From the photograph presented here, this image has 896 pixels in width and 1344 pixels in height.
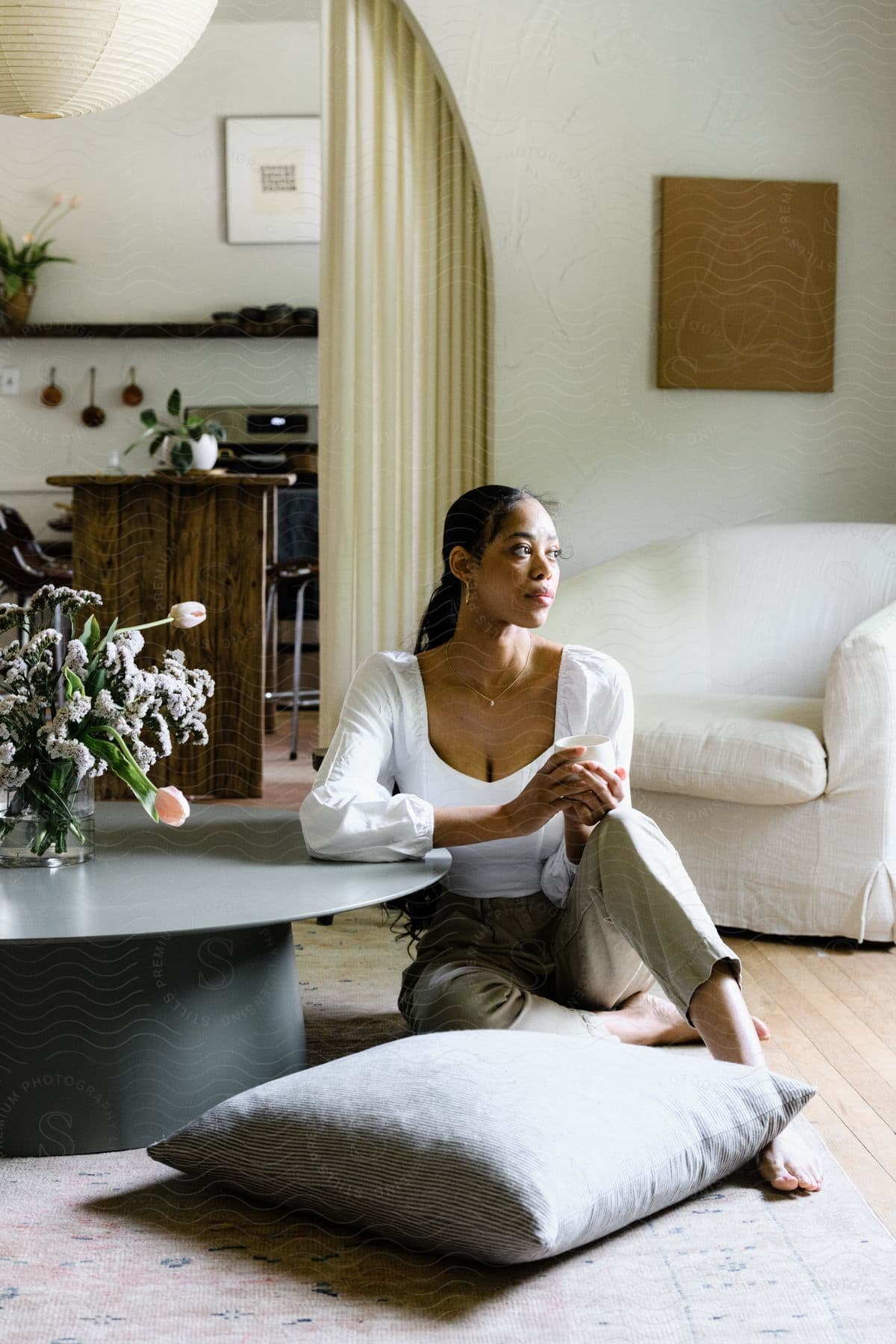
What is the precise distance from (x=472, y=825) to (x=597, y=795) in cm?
14

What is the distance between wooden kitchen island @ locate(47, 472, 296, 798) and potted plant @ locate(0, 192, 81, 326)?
1.81 metres

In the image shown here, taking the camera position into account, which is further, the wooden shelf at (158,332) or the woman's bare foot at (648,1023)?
the wooden shelf at (158,332)

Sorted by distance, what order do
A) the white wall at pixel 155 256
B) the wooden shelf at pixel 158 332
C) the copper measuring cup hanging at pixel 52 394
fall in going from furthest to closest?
the copper measuring cup hanging at pixel 52 394 < the wooden shelf at pixel 158 332 < the white wall at pixel 155 256

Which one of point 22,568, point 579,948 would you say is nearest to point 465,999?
point 579,948

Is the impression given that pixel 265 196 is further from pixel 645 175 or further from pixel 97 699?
pixel 97 699

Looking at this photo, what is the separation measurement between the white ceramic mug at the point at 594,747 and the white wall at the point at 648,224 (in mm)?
1383

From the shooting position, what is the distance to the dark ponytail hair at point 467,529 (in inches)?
59.4

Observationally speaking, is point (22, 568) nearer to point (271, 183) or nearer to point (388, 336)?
point (388, 336)

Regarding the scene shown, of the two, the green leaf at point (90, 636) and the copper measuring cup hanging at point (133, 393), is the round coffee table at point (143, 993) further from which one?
the copper measuring cup hanging at point (133, 393)

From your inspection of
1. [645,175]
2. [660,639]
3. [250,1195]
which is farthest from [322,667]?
[250,1195]

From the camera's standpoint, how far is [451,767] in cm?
151

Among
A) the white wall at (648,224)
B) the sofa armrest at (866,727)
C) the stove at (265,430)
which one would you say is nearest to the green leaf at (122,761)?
the sofa armrest at (866,727)

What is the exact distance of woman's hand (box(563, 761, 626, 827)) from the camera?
1368 mm

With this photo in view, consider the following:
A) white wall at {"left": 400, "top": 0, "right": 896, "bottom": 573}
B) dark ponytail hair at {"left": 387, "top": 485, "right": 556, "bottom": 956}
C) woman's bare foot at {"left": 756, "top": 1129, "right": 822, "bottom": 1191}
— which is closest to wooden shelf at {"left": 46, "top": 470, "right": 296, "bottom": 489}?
white wall at {"left": 400, "top": 0, "right": 896, "bottom": 573}
